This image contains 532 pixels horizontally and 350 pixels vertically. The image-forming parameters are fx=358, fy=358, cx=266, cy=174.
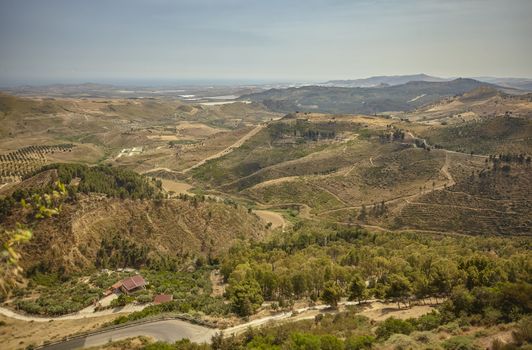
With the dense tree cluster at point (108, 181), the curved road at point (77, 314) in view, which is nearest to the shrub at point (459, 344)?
the curved road at point (77, 314)

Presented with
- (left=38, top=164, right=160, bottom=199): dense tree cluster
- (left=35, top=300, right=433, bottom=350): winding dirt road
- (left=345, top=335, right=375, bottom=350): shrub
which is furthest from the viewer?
(left=38, top=164, right=160, bottom=199): dense tree cluster

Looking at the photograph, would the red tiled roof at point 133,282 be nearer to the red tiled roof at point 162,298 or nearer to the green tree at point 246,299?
the red tiled roof at point 162,298

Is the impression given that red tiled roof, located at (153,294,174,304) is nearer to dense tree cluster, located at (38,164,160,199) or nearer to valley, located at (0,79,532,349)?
valley, located at (0,79,532,349)

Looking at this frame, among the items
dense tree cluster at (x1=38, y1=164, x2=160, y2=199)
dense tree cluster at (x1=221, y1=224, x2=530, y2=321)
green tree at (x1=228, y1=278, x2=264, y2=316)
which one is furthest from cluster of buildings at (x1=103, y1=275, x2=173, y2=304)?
dense tree cluster at (x1=38, y1=164, x2=160, y2=199)

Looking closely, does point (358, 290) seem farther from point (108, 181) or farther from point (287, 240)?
point (108, 181)

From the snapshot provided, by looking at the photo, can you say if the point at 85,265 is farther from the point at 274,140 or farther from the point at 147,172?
the point at 274,140

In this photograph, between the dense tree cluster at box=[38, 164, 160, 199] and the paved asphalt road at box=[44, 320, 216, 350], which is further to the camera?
the dense tree cluster at box=[38, 164, 160, 199]
